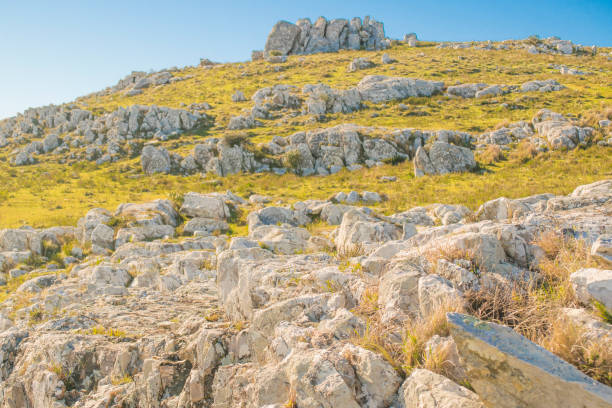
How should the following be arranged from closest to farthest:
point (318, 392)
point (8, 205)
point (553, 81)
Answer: point (318, 392) < point (8, 205) < point (553, 81)

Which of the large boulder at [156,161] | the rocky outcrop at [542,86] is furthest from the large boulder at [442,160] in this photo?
the rocky outcrop at [542,86]

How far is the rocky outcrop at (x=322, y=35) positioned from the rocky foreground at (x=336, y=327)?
105354 mm

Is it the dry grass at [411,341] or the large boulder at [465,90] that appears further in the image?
the large boulder at [465,90]

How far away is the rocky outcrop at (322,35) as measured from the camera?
102438mm

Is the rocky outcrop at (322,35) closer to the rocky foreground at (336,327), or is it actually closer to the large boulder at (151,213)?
the large boulder at (151,213)

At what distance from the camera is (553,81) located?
48812mm

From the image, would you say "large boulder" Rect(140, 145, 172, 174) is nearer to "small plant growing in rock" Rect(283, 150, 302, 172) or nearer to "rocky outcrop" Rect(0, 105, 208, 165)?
"rocky outcrop" Rect(0, 105, 208, 165)

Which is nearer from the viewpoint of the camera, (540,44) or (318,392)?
(318,392)

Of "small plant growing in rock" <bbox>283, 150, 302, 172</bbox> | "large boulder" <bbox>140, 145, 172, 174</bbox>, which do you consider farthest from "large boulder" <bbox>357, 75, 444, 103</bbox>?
"large boulder" <bbox>140, 145, 172, 174</bbox>

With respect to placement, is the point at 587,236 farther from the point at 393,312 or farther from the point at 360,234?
the point at 360,234

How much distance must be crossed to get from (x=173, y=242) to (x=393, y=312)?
41.2 feet

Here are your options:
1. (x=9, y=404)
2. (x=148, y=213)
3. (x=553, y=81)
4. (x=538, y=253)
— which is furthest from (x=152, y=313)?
(x=553, y=81)

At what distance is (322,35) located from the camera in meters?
105

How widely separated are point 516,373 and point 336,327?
2.25m
